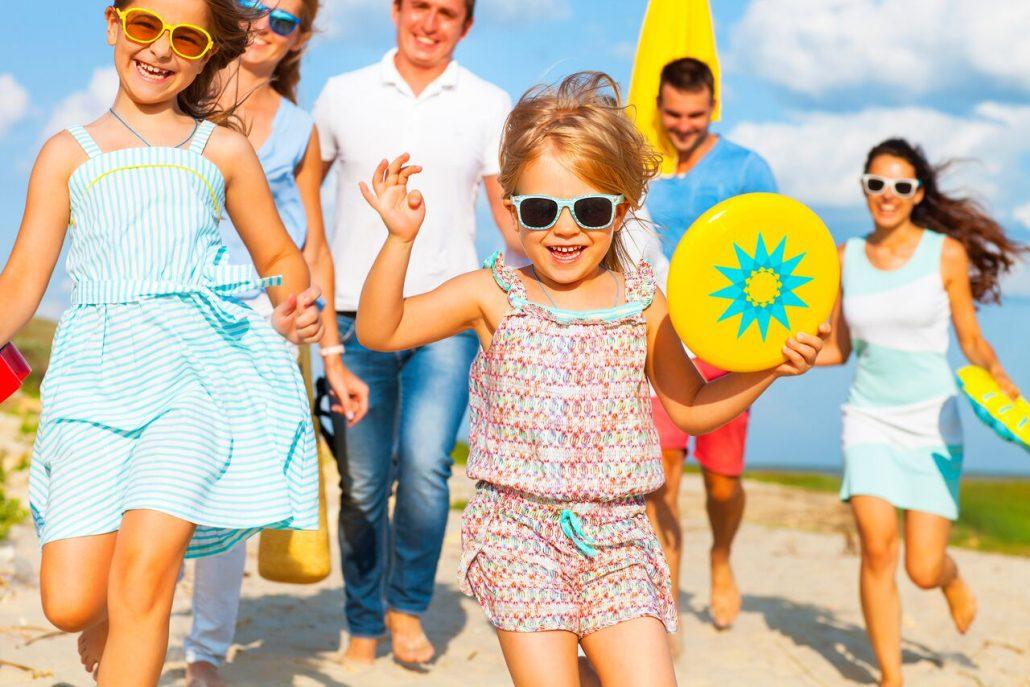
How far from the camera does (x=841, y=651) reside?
6168 millimetres

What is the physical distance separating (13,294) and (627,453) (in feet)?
5.19

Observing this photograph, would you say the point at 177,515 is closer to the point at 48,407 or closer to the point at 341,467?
the point at 48,407

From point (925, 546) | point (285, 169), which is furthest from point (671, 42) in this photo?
point (925, 546)

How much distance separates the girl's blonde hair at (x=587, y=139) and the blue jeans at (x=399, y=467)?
1.43m

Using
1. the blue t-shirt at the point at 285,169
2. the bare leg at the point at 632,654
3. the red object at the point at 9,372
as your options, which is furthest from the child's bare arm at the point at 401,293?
A: the blue t-shirt at the point at 285,169

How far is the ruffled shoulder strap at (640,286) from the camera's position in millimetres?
3303

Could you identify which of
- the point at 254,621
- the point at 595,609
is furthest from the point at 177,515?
the point at 254,621

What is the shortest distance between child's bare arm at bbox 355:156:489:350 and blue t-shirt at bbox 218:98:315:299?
1.25 meters

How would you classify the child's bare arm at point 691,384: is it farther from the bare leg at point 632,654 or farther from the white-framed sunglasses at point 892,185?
the white-framed sunglasses at point 892,185

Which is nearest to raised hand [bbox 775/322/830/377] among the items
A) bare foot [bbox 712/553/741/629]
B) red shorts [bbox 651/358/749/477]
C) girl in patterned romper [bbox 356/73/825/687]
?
girl in patterned romper [bbox 356/73/825/687]

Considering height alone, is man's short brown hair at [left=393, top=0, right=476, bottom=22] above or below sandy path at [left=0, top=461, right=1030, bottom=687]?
above

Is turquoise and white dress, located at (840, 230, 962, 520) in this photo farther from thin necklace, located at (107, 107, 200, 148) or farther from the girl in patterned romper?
thin necklace, located at (107, 107, 200, 148)

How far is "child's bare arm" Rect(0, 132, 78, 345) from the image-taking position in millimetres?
3206

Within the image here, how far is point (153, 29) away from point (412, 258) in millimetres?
1623
